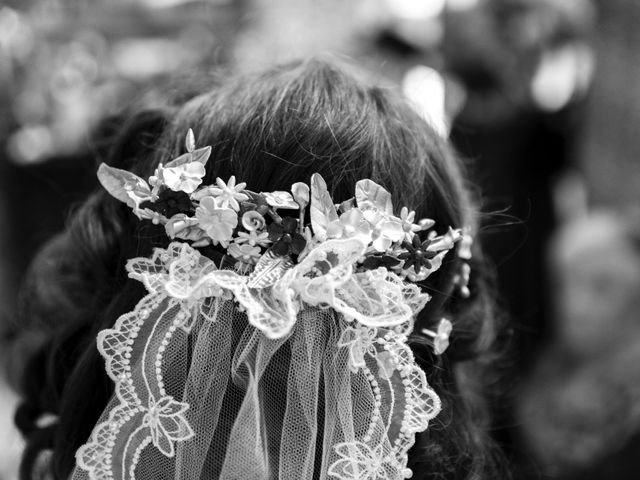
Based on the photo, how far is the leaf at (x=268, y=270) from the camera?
0.66 m

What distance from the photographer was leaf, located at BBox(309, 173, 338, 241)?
26.4 inches

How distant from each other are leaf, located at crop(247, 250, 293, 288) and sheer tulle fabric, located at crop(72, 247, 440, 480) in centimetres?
3

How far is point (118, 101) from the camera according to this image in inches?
83.7

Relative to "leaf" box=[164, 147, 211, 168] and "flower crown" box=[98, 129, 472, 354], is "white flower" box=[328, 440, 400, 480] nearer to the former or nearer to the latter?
"flower crown" box=[98, 129, 472, 354]

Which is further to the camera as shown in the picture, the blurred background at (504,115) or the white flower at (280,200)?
the blurred background at (504,115)

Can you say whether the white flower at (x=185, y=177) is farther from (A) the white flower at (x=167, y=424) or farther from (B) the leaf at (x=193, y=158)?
(A) the white flower at (x=167, y=424)

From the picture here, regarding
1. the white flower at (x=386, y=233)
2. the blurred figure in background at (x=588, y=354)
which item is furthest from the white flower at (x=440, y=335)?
the blurred figure in background at (x=588, y=354)

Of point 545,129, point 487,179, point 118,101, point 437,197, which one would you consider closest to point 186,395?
point 437,197

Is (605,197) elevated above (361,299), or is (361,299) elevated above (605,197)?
(361,299)

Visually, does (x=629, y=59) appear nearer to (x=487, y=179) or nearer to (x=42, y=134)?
(x=487, y=179)

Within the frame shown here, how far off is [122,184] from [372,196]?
209mm

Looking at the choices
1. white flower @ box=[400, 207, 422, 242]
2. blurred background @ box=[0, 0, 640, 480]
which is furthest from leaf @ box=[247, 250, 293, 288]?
blurred background @ box=[0, 0, 640, 480]

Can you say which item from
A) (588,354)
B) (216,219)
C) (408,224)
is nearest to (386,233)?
(408,224)

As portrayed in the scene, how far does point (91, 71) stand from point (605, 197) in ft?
4.72
